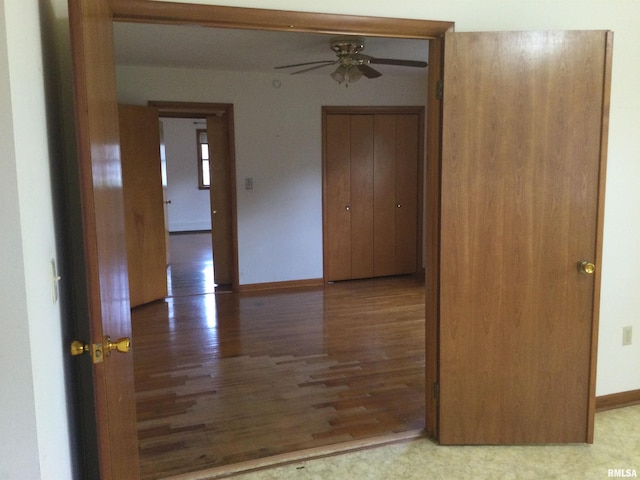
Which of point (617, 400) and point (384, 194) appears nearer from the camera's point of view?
point (617, 400)

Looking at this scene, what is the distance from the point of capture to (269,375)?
3.47 meters

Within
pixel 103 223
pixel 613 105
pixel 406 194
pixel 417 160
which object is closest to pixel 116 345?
pixel 103 223

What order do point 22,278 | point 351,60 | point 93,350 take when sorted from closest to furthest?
point 22,278 → point 93,350 → point 351,60

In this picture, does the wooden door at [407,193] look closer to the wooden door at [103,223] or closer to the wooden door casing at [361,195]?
the wooden door casing at [361,195]

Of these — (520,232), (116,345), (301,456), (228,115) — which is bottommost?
(301,456)

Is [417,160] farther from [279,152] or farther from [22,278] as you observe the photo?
[22,278]

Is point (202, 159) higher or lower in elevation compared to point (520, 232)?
higher

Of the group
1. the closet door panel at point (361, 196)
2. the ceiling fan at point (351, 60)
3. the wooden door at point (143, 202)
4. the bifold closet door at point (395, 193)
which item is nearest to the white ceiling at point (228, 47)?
the ceiling fan at point (351, 60)

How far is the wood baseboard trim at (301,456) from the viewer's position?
231 centimetres

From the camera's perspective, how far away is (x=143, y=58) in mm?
4902

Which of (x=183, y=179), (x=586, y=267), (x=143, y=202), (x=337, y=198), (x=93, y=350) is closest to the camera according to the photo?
(x=93, y=350)

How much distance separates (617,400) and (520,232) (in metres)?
1.31

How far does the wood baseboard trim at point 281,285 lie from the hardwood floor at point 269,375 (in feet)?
0.97

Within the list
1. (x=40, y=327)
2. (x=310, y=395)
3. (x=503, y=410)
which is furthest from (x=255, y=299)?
(x=40, y=327)
